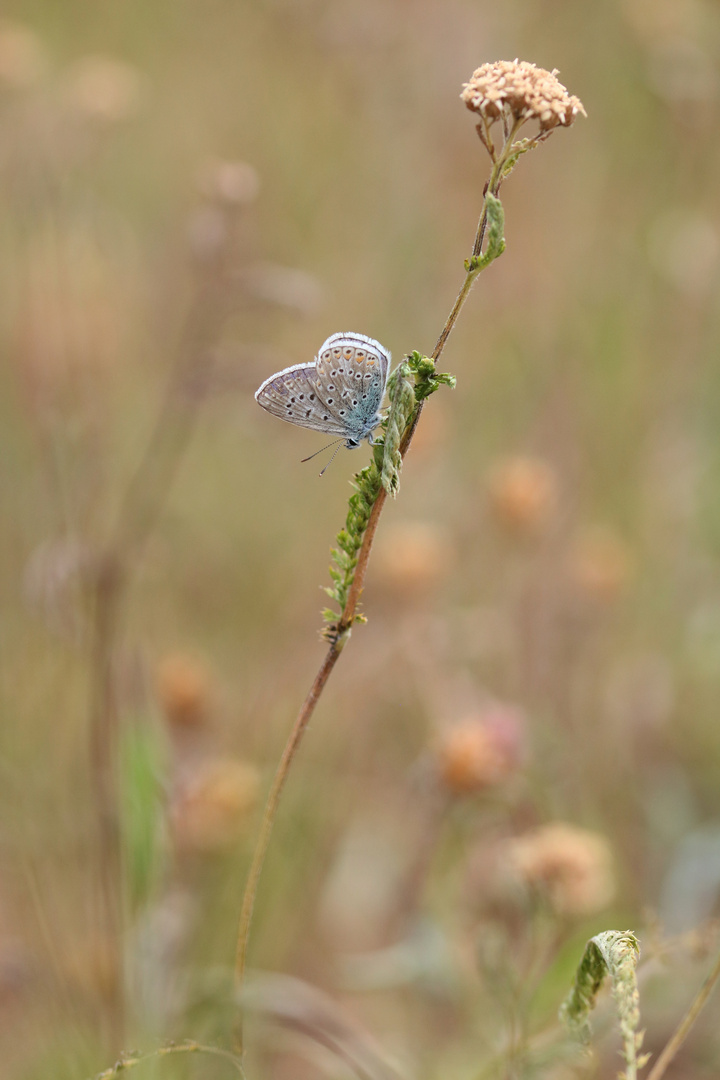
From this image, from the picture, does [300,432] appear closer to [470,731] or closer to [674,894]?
[470,731]

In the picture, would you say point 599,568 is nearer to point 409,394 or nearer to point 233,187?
point 233,187

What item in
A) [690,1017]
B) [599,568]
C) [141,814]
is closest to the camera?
[690,1017]

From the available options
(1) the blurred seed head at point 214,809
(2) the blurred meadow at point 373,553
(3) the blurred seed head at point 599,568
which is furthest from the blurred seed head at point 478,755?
(3) the blurred seed head at point 599,568

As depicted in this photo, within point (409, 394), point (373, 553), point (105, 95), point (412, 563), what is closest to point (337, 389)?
point (409, 394)

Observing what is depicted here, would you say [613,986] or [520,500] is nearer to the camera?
[613,986]

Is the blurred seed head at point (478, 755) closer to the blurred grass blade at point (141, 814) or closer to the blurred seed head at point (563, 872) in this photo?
the blurred seed head at point (563, 872)

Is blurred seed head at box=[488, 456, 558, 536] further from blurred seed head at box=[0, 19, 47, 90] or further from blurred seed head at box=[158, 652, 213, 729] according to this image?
blurred seed head at box=[0, 19, 47, 90]

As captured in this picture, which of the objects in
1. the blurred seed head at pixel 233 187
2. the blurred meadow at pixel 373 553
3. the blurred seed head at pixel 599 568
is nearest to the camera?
the blurred seed head at pixel 233 187

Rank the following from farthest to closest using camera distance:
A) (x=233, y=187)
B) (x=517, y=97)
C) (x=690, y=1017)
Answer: (x=233, y=187) < (x=690, y=1017) < (x=517, y=97)
